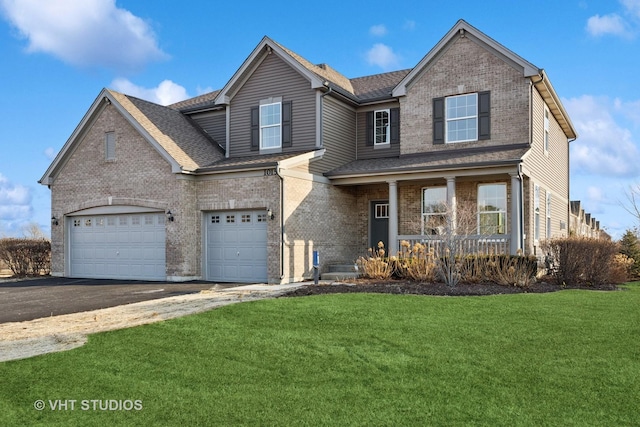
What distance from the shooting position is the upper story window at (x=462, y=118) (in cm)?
1823

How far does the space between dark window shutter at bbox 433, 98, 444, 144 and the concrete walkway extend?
868 centimetres

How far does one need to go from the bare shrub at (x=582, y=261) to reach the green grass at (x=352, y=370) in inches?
212

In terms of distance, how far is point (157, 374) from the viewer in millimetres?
6656

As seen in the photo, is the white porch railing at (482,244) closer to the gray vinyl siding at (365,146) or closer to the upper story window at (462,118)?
the upper story window at (462,118)

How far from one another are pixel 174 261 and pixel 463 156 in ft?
33.2

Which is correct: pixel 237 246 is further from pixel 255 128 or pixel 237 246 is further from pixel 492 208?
pixel 492 208

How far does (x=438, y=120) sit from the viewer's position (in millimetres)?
18969

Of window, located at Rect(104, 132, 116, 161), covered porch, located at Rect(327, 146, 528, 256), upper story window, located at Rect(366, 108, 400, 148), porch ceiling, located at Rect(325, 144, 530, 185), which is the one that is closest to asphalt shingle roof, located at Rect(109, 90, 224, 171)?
window, located at Rect(104, 132, 116, 161)

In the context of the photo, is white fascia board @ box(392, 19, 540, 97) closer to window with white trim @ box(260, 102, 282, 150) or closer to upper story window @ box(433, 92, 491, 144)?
upper story window @ box(433, 92, 491, 144)

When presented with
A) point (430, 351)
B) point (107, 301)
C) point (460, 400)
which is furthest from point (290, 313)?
point (107, 301)

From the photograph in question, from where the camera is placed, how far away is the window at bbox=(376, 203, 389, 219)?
20562 mm

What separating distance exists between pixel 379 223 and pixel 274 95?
6132 millimetres

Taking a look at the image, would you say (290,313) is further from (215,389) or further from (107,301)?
(107,301)

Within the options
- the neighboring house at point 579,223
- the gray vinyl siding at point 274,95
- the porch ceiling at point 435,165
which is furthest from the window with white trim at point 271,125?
the neighboring house at point 579,223
